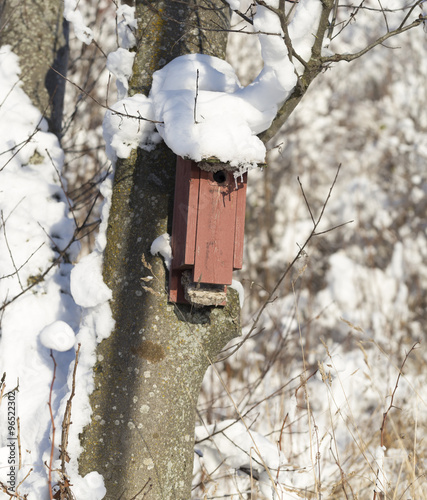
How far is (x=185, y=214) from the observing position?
1871 mm

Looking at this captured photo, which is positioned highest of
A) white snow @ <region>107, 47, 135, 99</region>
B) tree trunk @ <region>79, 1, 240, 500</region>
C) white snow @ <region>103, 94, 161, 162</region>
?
white snow @ <region>107, 47, 135, 99</region>

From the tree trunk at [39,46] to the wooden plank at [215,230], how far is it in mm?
1375

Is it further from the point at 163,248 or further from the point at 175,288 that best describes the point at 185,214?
the point at 175,288

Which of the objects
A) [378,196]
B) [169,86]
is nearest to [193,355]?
[169,86]

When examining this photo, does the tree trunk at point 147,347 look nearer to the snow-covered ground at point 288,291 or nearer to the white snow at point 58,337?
the snow-covered ground at point 288,291

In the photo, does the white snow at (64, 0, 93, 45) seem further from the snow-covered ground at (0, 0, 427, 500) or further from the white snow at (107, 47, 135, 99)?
the white snow at (107, 47, 135, 99)

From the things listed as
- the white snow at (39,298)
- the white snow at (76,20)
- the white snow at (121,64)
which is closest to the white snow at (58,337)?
the white snow at (39,298)

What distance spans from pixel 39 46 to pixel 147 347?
1.99m

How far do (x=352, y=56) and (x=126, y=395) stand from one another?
1.59m

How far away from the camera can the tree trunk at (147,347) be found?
179cm

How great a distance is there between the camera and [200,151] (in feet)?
5.63

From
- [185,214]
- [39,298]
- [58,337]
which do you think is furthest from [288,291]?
[185,214]

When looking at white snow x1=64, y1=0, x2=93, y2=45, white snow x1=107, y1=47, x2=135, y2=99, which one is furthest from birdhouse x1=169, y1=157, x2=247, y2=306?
white snow x1=64, y1=0, x2=93, y2=45

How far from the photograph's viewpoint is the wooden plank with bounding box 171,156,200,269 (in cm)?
182
